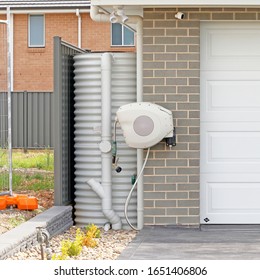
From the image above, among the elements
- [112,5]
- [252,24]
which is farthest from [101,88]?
[252,24]

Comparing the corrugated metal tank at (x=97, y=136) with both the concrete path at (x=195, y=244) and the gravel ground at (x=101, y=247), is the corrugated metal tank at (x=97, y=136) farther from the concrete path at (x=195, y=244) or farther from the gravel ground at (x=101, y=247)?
the concrete path at (x=195, y=244)

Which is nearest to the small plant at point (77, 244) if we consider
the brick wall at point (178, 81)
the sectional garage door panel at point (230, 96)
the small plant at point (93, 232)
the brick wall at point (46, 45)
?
the small plant at point (93, 232)

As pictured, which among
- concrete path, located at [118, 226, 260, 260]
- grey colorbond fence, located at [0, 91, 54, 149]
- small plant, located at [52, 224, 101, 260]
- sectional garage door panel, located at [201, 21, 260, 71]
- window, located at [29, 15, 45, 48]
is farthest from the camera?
window, located at [29, 15, 45, 48]

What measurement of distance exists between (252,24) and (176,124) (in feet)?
4.72

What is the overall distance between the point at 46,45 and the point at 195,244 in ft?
71.9

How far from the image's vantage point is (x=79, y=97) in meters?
11.8

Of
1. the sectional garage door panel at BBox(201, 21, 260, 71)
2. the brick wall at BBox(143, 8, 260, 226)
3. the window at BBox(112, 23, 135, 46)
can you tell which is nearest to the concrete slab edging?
the brick wall at BBox(143, 8, 260, 226)

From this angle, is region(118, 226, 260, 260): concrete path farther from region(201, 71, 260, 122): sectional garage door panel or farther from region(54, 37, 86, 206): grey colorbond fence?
region(201, 71, 260, 122): sectional garage door panel

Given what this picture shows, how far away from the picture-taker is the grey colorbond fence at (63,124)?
11.6m

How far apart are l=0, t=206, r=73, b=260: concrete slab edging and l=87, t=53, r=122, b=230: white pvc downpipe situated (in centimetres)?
44

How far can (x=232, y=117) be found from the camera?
1144 cm

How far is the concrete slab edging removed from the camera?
8672 millimetres

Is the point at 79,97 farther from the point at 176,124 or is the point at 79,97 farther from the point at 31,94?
the point at 31,94

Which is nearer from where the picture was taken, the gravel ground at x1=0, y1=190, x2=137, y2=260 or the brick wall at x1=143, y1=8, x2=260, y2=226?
the gravel ground at x1=0, y1=190, x2=137, y2=260
